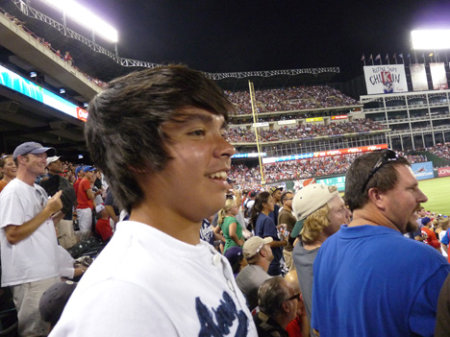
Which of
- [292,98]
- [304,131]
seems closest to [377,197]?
[304,131]

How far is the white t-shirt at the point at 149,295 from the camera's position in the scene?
0.65 meters

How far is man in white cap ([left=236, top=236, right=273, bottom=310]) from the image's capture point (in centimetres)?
334

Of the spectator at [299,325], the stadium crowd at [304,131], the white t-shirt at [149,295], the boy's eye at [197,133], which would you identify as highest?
the stadium crowd at [304,131]

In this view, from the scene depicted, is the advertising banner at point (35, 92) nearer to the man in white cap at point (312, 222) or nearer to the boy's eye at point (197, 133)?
the man in white cap at point (312, 222)

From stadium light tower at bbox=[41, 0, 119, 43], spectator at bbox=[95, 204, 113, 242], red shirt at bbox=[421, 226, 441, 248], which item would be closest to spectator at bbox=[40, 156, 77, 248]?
spectator at bbox=[95, 204, 113, 242]

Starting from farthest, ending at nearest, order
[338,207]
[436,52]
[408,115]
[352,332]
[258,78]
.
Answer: [436,52]
[408,115]
[258,78]
[338,207]
[352,332]

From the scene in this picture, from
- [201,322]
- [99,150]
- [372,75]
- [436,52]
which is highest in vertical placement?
[436,52]

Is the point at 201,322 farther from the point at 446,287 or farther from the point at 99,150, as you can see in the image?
the point at 446,287

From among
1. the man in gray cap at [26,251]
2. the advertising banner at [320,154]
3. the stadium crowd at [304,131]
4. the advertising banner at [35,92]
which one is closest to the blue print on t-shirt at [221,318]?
the man in gray cap at [26,251]

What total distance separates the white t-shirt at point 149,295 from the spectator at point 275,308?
1646 millimetres

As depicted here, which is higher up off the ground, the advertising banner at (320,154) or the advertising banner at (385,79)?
the advertising banner at (385,79)

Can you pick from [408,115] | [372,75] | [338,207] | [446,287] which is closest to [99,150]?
[446,287]

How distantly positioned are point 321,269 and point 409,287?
62 cm

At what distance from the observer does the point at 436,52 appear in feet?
213
